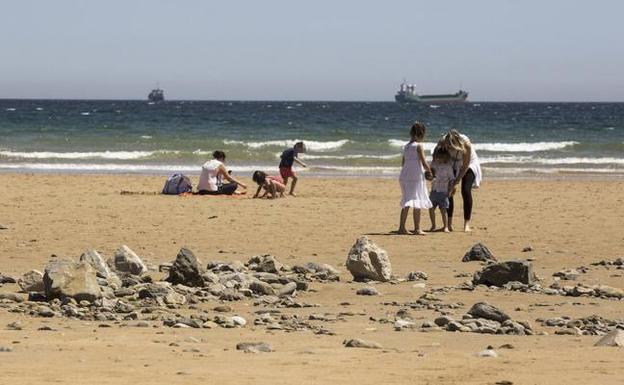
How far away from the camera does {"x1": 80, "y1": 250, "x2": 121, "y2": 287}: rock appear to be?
10445 mm

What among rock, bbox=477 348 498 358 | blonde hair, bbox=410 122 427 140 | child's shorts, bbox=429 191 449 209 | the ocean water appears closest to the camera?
rock, bbox=477 348 498 358

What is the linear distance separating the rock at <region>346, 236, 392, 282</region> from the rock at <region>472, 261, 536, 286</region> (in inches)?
32.7

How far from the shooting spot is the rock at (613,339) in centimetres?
774

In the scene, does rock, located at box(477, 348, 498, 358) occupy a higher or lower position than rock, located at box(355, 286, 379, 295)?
higher

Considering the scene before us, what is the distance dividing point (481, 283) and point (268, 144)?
34.5 metres

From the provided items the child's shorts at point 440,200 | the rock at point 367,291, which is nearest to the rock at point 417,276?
the rock at point 367,291

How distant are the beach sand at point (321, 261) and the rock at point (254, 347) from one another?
7cm

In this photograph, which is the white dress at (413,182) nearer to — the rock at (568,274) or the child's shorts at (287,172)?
the rock at (568,274)

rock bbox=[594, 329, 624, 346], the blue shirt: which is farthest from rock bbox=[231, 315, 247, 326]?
the blue shirt

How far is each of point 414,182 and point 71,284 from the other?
22.7ft

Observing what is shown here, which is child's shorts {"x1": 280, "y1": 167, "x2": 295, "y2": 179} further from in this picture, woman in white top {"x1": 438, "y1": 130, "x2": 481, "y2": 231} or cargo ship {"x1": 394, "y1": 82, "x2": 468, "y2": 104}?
cargo ship {"x1": 394, "y1": 82, "x2": 468, "y2": 104}

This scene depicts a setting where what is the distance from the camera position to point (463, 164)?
51.7 ft

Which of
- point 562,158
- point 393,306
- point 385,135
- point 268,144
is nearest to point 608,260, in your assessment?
point 393,306

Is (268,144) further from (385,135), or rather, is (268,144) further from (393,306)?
(393,306)
